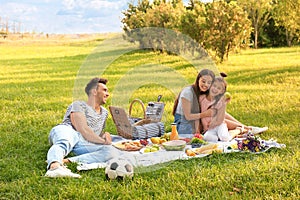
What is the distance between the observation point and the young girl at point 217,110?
5.34m

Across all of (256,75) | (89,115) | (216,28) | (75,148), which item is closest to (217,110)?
(89,115)

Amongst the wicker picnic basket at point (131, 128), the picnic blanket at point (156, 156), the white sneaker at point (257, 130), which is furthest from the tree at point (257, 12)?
the picnic blanket at point (156, 156)

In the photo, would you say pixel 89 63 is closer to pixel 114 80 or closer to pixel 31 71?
pixel 114 80

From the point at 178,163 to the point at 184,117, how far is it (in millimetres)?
1416

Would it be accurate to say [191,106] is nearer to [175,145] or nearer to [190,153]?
[175,145]

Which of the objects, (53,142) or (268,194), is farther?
(53,142)

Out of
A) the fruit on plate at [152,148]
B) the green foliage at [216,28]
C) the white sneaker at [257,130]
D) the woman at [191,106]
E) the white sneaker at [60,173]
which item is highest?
the green foliage at [216,28]

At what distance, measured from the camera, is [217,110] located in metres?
5.54

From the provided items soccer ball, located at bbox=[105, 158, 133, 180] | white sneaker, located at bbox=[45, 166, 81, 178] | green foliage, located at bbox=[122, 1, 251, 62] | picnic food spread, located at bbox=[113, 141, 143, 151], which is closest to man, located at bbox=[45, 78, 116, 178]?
white sneaker, located at bbox=[45, 166, 81, 178]

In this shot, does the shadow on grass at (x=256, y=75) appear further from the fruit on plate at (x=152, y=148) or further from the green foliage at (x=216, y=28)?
the fruit on plate at (x=152, y=148)

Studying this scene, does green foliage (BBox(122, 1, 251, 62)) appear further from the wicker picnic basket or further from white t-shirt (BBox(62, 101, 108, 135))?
white t-shirt (BBox(62, 101, 108, 135))

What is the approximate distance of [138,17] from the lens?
21891 millimetres

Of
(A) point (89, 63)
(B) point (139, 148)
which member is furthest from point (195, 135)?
(A) point (89, 63)

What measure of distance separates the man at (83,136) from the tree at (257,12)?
22.4m
